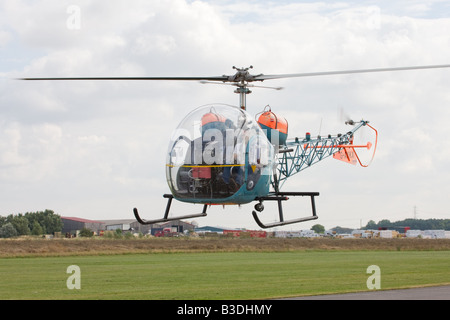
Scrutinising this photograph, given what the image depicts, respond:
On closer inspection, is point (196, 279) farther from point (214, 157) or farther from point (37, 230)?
point (37, 230)

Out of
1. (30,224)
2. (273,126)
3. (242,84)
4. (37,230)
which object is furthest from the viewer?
(30,224)

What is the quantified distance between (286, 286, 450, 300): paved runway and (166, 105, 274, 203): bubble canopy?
14.5m

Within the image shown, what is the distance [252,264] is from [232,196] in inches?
1764

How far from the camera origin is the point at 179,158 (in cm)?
1862

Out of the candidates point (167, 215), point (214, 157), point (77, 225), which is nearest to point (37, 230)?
point (77, 225)

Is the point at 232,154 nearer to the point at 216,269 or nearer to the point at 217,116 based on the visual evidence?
the point at 217,116

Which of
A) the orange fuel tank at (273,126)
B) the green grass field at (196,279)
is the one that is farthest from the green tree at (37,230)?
the orange fuel tank at (273,126)

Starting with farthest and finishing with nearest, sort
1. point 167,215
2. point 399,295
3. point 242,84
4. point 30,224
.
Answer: point 30,224 < point 399,295 < point 242,84 < point 167,215

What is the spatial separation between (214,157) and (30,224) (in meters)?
130

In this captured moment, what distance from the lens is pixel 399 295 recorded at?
3328 cm

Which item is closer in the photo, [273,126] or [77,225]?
[273,126]

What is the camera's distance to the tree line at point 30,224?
430ft

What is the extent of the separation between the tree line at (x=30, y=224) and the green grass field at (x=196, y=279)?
71.6 metres
